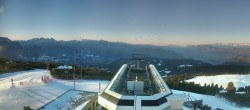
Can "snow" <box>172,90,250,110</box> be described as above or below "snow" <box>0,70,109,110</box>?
below

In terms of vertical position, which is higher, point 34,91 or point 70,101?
point 34,91

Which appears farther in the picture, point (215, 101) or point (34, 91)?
point (215, 101)

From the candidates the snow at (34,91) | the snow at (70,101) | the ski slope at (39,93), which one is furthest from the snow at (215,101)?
the snow at (70,101)

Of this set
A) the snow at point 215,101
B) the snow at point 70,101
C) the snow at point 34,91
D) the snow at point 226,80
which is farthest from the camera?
the snow at point 226,80

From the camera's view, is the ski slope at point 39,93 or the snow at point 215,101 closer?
the ski slope at point 39,93

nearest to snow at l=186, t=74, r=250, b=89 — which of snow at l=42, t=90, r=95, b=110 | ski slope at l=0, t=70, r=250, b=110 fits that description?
ski slope at l=0, t=70, r=250, b=110

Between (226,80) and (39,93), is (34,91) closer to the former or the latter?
(39,93)

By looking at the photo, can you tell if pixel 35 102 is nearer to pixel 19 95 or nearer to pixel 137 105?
pixel 19 95

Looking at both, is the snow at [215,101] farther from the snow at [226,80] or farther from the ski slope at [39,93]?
the snow at [226,80]

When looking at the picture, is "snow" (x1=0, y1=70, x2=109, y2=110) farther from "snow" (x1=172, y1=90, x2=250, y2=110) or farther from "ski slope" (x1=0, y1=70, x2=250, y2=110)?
"snow" (x1=172, y1=90, x2=250, y2=110)

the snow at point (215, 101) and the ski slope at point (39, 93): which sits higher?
the ski slope at point (39, 93)

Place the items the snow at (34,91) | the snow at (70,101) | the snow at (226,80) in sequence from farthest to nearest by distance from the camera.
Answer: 1. the snow at (226,80)
2. the snow at (34,91)
3. the snow at (70,101)

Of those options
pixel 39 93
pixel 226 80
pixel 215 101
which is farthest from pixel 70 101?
pixel 226 80
